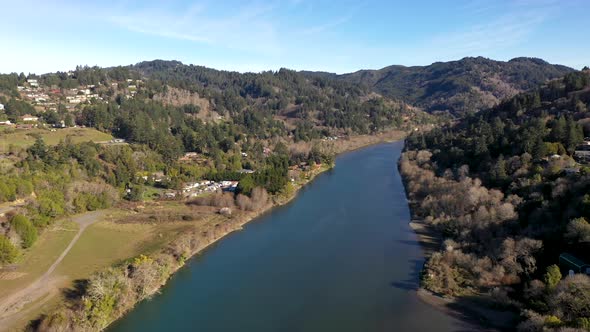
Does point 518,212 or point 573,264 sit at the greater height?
point 518,212

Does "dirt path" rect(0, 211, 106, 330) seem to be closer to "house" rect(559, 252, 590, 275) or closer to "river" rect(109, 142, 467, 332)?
Result: "river" rect(109, 142, 467, 332)

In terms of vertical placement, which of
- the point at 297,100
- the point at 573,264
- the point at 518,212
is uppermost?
the point at 297,100

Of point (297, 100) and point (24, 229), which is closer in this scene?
point (24, 229)

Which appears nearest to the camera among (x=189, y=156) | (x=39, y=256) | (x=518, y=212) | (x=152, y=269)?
(x=152, y=269)

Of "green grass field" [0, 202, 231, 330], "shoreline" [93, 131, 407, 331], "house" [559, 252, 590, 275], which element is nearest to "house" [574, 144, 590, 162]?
"house" [559, 252, 590, 275]

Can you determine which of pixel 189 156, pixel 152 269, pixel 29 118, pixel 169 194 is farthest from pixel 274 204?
pixel 29 118

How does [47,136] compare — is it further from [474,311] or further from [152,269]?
[474,311]

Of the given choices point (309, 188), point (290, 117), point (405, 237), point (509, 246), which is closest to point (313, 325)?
point (509, 246)
